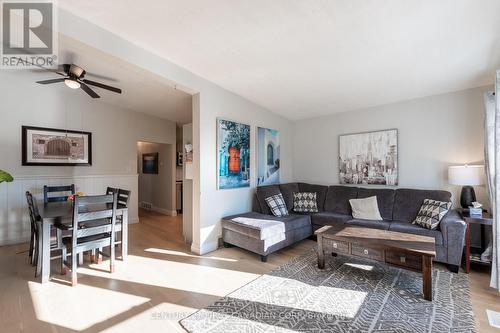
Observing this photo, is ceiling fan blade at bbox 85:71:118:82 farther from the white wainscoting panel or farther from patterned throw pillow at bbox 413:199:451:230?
patterned throw pillow at bbox 413:199:451:230

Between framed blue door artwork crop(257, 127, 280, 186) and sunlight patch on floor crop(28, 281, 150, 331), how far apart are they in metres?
2.80

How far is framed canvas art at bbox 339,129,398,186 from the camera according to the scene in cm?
396

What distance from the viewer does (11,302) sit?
2.10 metres

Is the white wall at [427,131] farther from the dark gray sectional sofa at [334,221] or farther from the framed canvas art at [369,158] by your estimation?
the dark gray sectional sofa at [334,221]

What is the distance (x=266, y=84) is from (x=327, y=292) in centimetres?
291

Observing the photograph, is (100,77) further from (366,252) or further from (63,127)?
(366,252)

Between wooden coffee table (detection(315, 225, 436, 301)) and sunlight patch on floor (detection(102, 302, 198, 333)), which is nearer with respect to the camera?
sunlight patch on floor (detection(102, 302, 198, 333))

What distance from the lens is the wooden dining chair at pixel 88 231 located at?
2.42m

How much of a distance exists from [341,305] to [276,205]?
6.56 ft

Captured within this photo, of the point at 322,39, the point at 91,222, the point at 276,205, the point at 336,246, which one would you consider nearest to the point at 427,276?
the point at 336,246

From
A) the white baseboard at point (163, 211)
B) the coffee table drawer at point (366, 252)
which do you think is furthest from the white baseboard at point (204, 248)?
the white baseboard at point (163, 211)

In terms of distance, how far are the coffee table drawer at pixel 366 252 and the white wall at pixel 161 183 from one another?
4.79m

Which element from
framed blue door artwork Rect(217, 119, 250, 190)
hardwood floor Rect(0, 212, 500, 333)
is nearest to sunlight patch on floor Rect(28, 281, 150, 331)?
hardwood floor Rect(0, 212, 500, 333)

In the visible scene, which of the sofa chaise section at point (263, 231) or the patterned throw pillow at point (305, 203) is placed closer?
the sofa chaise section at point (263, 231)
